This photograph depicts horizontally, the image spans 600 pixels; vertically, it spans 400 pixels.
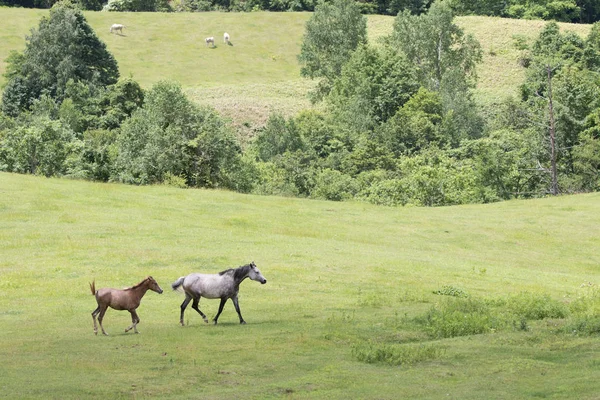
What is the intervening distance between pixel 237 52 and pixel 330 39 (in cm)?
2126

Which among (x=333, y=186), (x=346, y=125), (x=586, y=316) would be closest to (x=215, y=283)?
(x=586, y=316)

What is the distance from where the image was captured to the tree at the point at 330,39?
126625 millimetres

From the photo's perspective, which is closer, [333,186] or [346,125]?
[333,186]

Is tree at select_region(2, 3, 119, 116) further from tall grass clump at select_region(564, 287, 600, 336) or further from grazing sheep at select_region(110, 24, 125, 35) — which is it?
tall grass clump at select_region(564, 287, 600, 336)

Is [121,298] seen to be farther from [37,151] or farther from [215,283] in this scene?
[37,151]

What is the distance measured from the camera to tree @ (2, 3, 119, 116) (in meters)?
113

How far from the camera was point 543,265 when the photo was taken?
44.3 m

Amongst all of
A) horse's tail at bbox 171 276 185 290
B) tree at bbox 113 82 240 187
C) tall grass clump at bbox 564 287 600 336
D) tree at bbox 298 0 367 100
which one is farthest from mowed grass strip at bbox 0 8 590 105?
horse's tail at bbox 171 276 185 290

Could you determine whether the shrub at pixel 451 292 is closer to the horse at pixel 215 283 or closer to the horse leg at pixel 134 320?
the horse at pixel 215 283

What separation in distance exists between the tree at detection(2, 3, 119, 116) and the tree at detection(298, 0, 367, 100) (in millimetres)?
26563

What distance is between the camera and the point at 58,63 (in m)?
114

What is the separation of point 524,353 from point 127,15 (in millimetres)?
138748

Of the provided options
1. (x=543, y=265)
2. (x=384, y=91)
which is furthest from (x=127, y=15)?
(x=543, y=265)

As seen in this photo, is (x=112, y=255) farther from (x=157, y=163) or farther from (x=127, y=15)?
(x=127, y=15)
